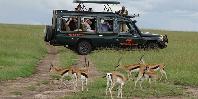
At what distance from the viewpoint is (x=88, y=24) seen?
29922 millimetres

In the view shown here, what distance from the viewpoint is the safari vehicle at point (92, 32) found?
2934 cm

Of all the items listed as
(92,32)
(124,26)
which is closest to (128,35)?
(124,26)

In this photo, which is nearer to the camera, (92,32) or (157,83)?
(157,83)

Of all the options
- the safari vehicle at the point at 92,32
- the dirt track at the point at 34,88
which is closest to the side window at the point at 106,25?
the safari vehicle at the point at 92,32

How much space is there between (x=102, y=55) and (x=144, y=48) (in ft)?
13.3

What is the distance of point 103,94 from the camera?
14.2 m

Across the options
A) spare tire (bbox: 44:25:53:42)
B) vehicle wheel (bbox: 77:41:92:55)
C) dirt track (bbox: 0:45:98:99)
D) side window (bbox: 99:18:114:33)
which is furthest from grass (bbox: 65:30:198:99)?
spare tire (bbox: 44:25:53:42)

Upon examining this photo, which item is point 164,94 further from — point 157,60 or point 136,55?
point 136,55

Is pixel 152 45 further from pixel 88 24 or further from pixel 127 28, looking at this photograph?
pixel 88 24

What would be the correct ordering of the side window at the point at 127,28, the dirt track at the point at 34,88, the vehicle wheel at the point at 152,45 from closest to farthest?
1. the dirt track at the point at 34,88
2. the side window at the point at 127,28
3. the vehicle wheel at the point at 152,45

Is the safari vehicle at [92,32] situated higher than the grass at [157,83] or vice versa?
the safari vehicle at [92,32]

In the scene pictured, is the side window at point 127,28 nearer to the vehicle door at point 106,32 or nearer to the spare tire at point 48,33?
the vehicle door at point 106,32

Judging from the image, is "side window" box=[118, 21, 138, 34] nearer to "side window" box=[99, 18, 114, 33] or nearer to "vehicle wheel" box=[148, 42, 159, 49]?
"side window" box=[99, 18, 114, 33]

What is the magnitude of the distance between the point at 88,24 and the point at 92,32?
0.52m
